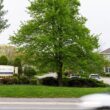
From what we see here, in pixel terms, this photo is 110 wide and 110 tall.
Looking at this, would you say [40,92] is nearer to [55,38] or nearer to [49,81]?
[55,38]

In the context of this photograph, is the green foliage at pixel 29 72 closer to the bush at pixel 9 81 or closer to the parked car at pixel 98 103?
the bush at pixel 9 81

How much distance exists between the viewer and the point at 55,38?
48.7 metres

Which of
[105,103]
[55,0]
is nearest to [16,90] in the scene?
[105,103]

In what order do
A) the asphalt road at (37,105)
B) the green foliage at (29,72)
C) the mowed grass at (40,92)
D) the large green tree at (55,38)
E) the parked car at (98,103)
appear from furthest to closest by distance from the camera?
the green foliage at (29,72) → the large green tree at (55,38) → the mowed grass at (40,92) → the asphalt road at (37,105) → the parked car at (98,103)

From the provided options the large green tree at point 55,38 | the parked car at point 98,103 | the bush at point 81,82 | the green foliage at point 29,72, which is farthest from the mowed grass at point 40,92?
the green foliage at point 29,72

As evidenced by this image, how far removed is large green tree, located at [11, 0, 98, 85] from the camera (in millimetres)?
48406

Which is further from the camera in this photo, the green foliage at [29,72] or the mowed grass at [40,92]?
the green foliage at [29,72]

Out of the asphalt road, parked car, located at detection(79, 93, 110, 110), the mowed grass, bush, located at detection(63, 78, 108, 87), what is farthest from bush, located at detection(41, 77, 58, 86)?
parked car, located at detection(79, 93, 110, 110)

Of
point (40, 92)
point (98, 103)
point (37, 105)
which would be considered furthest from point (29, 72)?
point (98, 103)

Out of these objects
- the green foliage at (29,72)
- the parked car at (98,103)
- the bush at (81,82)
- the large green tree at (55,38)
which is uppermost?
the large green tree at (55,38)

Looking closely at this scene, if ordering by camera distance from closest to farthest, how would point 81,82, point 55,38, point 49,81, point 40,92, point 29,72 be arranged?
1. point 40,92
2. point 55,38
3. point 49,81
4. point 81,82
5. point 29,72

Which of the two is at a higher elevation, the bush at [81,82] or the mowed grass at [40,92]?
the bush at [81,82]

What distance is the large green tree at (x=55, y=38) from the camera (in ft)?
159

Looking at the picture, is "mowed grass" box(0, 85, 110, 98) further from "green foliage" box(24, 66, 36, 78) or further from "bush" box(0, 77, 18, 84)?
"green foliage" box(24, 66, 36, 78)
